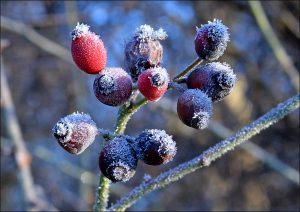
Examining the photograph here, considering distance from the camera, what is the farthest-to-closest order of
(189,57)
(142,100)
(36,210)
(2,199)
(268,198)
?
1. (2,199)
2. (189,57)
3. (268,198)
4. (36,210)
5. (142,100)

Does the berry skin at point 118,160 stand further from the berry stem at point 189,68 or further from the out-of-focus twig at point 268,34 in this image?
the out-of-focus twig at point 268,34

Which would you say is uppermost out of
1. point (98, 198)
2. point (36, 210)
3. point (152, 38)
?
point (36, 210)

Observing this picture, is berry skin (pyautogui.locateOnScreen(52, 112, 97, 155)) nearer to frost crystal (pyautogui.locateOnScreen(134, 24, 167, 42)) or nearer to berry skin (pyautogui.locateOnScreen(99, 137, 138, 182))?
berry skin (pyautogui.locateOnScreen(99, 137, 138, 182))

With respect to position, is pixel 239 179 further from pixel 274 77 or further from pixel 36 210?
pixel 36 210

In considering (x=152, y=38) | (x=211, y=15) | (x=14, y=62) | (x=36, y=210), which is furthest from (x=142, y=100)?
(x=14, y=62)

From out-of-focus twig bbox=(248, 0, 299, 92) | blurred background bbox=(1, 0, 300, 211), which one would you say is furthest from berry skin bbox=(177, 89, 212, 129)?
blurred background bbox=(1, 0, 300, 211)

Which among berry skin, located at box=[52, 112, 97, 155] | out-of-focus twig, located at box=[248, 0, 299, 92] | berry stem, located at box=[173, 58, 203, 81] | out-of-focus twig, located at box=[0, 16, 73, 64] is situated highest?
out-of-focus twig, located at box=[0, 16, 73, 64]

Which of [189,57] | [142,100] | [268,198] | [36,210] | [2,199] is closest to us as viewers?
[142,100]
